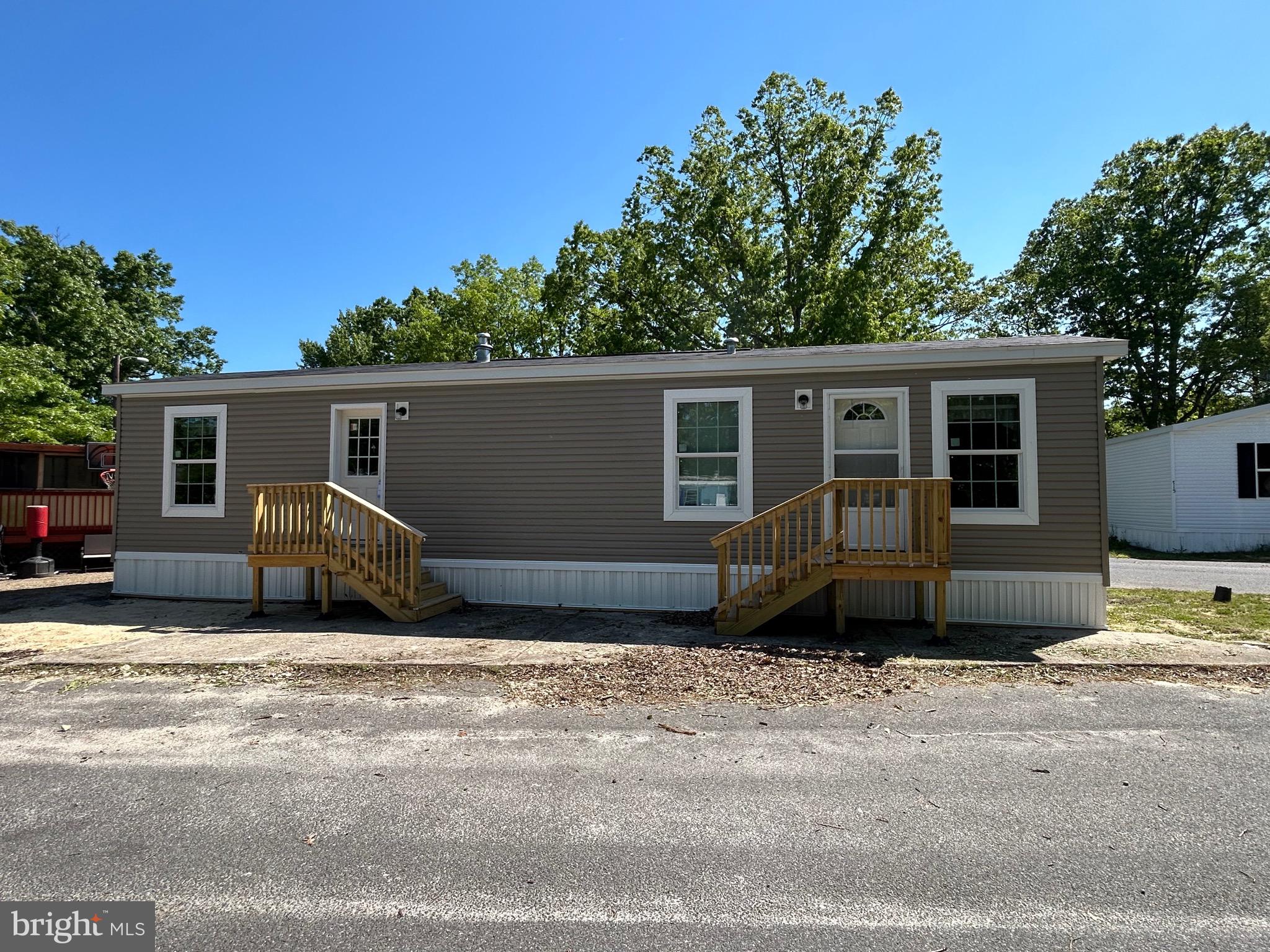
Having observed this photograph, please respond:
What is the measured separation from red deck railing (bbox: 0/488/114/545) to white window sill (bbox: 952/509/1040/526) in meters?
13.5

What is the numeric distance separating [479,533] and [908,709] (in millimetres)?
5830

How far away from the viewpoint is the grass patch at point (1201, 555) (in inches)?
554

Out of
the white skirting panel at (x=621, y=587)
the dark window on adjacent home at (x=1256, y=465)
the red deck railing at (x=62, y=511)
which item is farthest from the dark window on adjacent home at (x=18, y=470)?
the dark window on adjacent home at (x=1256, y=465)

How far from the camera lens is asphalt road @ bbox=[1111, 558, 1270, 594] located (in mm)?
10305

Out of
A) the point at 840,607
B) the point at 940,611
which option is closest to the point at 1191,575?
the point at 940,611

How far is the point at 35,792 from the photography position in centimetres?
325

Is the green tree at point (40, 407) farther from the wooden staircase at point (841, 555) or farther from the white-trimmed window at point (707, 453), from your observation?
the wooden staircase at point (841, 555)

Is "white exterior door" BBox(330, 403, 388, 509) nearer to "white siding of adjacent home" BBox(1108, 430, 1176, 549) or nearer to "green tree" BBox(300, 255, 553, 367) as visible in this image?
"white siding of adjacent home" BBox(1108, 430, 1176, 549)

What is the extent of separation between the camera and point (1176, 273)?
79.7 feet

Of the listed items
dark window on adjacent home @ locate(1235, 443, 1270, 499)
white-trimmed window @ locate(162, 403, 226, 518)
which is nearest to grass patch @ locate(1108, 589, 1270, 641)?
dark window on adjacent home @ locate(1235, 443, 1270, 499)

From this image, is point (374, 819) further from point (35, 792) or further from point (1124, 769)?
point (1124, 769)

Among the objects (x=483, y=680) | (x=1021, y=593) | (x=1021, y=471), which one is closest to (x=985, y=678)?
(x=1021, y=593)

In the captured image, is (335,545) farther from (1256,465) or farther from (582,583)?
(1256,465)

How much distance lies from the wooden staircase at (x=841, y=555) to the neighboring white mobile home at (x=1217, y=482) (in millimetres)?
12524
